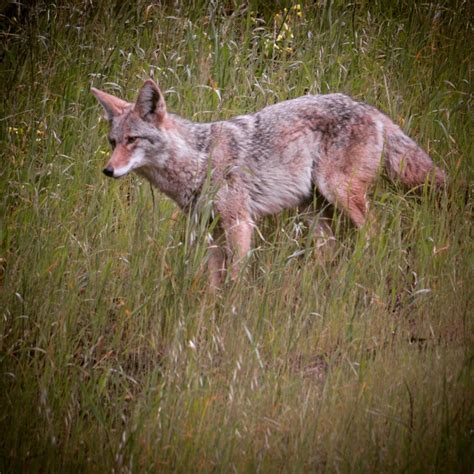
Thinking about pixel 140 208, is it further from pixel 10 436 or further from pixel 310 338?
pixel 10 436

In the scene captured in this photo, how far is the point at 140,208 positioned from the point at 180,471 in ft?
9.50

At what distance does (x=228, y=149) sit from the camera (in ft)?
23.0

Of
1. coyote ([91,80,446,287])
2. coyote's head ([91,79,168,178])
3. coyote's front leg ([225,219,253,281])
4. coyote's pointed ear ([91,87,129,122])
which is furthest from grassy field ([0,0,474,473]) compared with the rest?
coyote's pointed ear ([91,87,129,122])

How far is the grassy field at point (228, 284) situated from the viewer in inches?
169

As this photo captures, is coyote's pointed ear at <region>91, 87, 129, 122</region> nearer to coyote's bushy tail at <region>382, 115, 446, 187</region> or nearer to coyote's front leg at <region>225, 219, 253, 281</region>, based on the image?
coyote's front leg at <region>225, 219, 253, 281</region>

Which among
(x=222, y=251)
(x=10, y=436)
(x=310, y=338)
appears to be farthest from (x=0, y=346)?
(x=222, y=251)

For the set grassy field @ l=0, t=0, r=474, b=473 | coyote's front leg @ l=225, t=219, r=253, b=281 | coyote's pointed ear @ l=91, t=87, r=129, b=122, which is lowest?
coyote's front leg @ l=225, t=219, r=253, b=281

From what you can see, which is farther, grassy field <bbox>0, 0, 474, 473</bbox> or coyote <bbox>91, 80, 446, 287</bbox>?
coyote <bbox>91, 80, 446, 287</bbox>

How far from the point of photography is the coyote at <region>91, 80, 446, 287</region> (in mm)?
6742

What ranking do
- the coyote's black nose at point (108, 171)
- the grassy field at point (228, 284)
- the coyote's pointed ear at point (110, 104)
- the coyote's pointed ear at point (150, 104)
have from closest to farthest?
the grassy field at point (228, 284) → the coyote's black nose at point (108, 171) → the coyote's pointed ear at point (150, 104) → the coyote's pointed ear at point (110, 104)

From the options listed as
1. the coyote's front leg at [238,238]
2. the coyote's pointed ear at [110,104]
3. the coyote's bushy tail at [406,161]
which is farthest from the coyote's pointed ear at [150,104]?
the coyote's bushy tail at [406,161]

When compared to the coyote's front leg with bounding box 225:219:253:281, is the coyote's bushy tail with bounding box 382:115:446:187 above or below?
above

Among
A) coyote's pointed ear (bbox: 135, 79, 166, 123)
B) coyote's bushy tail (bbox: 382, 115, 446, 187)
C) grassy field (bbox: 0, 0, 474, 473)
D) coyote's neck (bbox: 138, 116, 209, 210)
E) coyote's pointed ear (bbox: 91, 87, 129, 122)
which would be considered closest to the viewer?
grassy field (bbox: 0, 0, 474, 473)

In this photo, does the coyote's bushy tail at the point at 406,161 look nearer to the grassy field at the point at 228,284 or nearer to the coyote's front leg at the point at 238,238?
the grassy field at the point at 228,284
